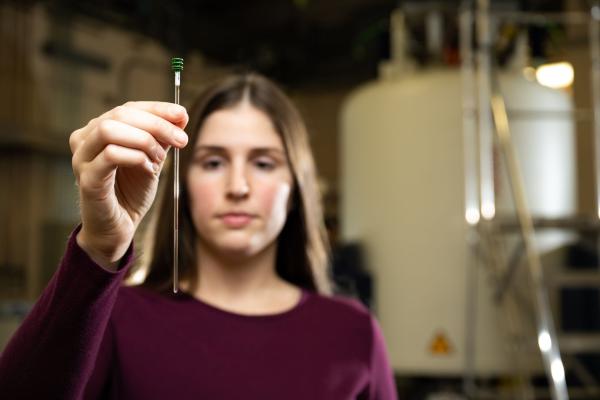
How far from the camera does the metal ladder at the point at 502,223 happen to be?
2.45 metres

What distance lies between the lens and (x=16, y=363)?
650mm

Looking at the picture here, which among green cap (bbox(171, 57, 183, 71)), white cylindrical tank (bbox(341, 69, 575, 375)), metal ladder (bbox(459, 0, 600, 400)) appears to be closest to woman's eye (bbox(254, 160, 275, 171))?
green cap (bbox(171, 57, 183, 71))

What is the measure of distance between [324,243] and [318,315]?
255 millimetres

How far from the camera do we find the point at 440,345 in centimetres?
318

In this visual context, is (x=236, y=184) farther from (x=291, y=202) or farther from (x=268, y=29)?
(x=268, y=29)

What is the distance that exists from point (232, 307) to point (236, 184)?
0.56ft

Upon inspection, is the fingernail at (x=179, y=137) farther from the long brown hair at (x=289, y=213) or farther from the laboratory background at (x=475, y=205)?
the laboratory background at (x=475, y=205)

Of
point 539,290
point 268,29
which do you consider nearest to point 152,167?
point 539,290

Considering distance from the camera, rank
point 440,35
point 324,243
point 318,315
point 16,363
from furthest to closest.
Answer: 1. point 440,35
2. point 324,243
3. point 318,315
4. point 16,363

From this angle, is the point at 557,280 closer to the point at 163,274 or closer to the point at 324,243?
the point at 324,243

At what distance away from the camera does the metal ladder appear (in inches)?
96.3

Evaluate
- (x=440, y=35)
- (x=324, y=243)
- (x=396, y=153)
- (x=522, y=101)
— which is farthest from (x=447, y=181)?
(x=324, y=243)

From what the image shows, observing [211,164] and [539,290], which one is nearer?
[211,164]

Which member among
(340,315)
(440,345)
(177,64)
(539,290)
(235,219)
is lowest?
(440,345)
